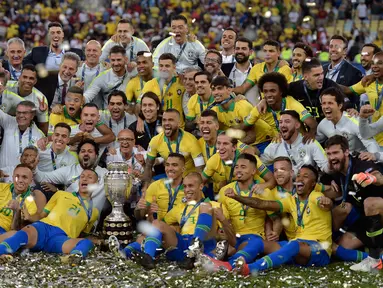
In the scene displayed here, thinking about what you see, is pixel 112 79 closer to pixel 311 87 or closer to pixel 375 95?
pixel 311 87

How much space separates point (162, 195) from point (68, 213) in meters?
0.90

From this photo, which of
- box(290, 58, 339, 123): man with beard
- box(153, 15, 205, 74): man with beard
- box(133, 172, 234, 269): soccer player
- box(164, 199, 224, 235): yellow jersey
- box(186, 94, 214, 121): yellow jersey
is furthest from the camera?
box(153, 15, 205, 74): man with beard

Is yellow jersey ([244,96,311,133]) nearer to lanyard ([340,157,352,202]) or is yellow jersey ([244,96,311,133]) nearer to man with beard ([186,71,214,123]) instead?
man with beard ([186,71,214,123])

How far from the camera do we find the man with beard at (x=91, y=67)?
440 inches

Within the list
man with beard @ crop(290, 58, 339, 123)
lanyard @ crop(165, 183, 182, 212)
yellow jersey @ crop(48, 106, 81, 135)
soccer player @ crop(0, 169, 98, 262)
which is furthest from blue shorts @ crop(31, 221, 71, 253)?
man with beard @ crop(290, 58, 339, 123)

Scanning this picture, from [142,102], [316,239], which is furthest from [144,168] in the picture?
[316,239]

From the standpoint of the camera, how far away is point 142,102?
9781mm

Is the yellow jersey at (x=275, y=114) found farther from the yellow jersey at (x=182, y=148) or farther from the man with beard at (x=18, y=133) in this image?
the man with beard at (x=18, y=133)

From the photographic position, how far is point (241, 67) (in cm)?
1097

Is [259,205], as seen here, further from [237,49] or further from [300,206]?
[237,49]

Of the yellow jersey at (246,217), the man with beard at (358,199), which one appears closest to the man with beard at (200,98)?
the yellow jersey at (246,217)

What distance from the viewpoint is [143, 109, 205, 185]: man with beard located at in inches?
364

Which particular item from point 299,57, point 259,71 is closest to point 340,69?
point 299,57

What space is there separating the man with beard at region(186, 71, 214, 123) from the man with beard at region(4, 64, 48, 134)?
5.24ft
